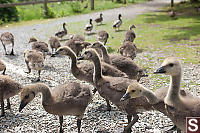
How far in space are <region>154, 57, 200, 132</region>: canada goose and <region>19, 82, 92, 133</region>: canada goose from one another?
73.4 inches

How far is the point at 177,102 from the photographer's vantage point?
158 inches

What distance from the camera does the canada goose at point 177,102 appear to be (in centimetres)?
393

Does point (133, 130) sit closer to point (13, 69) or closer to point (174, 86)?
point (174, 86)

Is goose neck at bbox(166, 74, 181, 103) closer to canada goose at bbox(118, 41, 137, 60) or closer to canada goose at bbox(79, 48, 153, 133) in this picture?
canada goose at bbox(79, 48, 153, 133)

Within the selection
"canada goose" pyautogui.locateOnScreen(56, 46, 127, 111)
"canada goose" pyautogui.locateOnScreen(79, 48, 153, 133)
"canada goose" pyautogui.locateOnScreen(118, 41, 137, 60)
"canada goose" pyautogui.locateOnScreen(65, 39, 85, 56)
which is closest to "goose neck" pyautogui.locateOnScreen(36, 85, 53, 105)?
"canada goose" pyautogui.locateOnScreen(79, 48, 153, 133)

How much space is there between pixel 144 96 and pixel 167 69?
3.01 ft

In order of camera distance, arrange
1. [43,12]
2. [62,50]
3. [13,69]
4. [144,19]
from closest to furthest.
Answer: [62,50] < [13,69] < [144,19] < [43,12]

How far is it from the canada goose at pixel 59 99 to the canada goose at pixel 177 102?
1.86 meters

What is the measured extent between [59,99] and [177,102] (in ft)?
7.89

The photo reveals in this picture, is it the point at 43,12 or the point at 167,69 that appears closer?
the point at 167,69

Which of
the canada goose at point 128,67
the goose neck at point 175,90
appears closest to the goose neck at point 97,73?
the canada goose at point 128,67

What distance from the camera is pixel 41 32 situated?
17.9m

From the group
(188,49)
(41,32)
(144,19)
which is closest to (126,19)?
(144,19)

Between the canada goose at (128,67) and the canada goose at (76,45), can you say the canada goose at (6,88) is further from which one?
the canada goose at (76,45)
